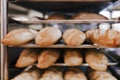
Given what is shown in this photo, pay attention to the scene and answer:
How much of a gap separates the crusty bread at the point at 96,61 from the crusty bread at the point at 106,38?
112mm

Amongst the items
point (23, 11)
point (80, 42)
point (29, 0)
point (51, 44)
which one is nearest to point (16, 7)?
point (23, 11)

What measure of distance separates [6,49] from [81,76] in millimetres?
471

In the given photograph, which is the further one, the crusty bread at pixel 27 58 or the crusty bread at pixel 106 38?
the crusty bread at pixel 27 58

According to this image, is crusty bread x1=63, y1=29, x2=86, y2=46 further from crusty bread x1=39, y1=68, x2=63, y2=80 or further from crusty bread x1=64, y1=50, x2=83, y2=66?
crusty bread x1=39, y1=68, x2=63, y2=80

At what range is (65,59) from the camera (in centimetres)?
113

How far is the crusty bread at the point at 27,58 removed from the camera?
3.66 feet

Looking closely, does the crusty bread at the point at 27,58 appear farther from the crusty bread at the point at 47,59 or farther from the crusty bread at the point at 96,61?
the crusty bread at the point at 96,61

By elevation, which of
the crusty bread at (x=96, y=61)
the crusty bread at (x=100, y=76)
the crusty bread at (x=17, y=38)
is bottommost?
the crusty bread at (x=100, y=76)

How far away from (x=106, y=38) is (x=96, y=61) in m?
0.16

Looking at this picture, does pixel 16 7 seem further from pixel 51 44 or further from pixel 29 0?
pixel 51 44

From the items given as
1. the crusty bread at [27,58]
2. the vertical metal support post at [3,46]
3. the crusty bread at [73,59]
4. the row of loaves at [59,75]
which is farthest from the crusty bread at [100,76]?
the vertical metal support post at [3,46]

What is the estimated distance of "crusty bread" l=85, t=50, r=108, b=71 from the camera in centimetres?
106

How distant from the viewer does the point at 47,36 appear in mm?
1045

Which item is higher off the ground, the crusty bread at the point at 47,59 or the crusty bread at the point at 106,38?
the crusty bread at the point at 106,38
